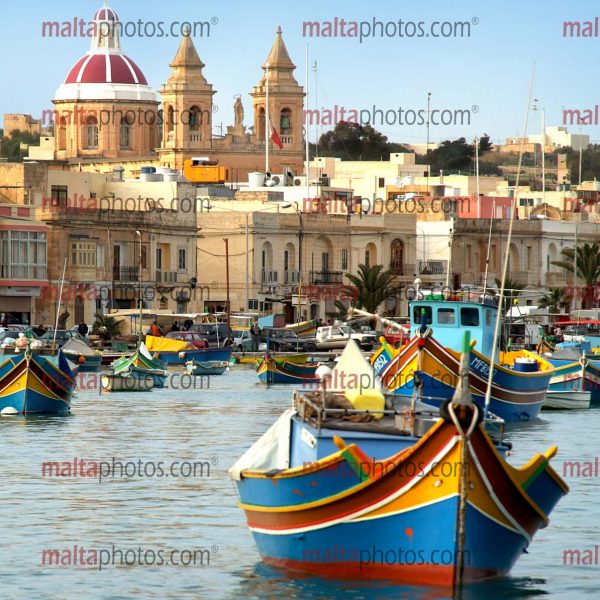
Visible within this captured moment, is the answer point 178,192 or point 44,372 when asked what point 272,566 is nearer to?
point 44,372

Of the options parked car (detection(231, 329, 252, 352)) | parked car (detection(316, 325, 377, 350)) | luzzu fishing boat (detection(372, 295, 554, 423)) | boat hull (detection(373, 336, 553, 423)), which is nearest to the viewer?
boat hull (detection(373, 336, 553, 423))

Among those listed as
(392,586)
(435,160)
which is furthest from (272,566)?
(435,160)

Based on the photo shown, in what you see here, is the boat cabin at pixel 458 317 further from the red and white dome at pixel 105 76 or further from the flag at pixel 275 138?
the flag at pixel 275 138

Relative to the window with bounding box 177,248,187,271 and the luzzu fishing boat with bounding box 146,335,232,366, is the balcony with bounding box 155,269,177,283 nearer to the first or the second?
the window with bounding box 177,248,187,271

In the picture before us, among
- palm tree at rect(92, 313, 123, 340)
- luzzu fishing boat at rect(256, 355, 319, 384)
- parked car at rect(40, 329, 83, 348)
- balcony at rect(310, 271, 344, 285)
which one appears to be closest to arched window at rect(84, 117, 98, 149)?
balcony at rect(310, 271, 344, 285)

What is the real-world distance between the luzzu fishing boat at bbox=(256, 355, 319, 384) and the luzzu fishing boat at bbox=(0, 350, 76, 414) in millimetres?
17666

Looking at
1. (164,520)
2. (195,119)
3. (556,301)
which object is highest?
(195,119)

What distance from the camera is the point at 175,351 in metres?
72.9

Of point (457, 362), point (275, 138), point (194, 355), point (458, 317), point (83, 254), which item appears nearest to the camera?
point (457, 362)

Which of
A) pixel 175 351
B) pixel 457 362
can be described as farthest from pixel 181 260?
pixel 457 362

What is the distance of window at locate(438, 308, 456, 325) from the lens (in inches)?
1809

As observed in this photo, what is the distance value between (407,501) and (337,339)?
63.5m

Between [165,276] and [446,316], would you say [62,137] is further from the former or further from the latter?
[446,316]

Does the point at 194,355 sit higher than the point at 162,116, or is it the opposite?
the point at 162,116
